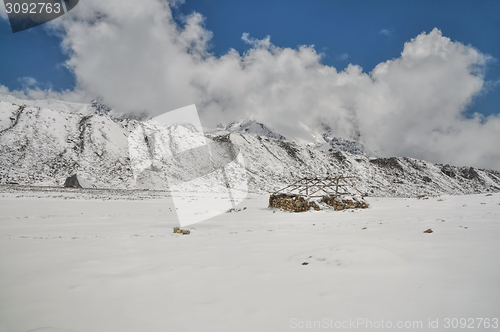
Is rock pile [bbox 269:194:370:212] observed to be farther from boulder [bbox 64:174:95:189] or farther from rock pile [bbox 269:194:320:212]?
boulder [bbox 64:174:95:189]

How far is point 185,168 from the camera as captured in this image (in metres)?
45.8

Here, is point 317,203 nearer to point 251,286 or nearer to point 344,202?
point 344,202

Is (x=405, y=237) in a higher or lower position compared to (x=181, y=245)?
lower

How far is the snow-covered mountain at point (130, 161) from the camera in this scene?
117 feet

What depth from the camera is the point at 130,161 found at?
144ft

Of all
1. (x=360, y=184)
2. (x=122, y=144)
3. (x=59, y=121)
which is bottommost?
(x=360, y=184)

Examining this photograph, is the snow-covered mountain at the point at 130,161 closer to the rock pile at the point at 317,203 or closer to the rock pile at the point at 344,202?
the rock pile at the point at 317,203

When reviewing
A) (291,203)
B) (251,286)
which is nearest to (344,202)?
(291,203)

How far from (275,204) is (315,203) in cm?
248

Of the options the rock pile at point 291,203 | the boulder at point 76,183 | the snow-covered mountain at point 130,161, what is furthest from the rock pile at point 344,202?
the boulder at point 76,183

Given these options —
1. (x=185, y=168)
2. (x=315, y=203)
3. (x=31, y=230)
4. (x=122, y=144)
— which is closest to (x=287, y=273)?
(x=31, y=230)

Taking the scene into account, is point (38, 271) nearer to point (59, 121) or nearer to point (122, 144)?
point (122, 144)

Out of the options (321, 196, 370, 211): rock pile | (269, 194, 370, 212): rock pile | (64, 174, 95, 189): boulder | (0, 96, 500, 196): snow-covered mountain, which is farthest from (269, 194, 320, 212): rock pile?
(64, 174, 95, 189): boulder

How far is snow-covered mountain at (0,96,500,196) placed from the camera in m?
35.8
